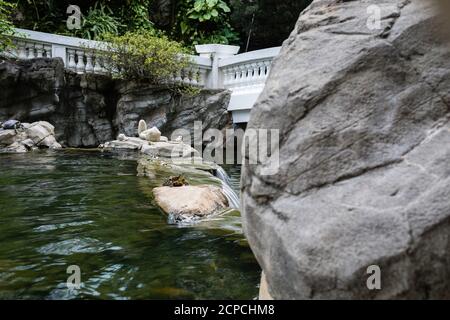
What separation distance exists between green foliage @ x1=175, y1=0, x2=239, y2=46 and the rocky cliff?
4748 millimetres

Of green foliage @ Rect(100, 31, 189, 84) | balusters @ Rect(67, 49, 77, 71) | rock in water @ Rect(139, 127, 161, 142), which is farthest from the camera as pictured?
balusters @ Rect(67, 49, 77, 71)

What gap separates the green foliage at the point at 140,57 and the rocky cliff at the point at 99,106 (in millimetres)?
348

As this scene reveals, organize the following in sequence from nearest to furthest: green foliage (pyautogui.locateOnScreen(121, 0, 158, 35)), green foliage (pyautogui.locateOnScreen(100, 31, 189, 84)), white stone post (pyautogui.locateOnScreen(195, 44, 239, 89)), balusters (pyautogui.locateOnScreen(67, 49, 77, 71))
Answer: green foliage (pyautogui.locateOnScreen(100, 31, 189, 84)), balusters (pyautogui.locateOnScreen(67, 49, 77, 71)), white stone post (pyautogui.locateOnScreen(195, 44, 239, 89)), green foliage (pyautogui.locateOnScreen(121, 0, 158, 35))

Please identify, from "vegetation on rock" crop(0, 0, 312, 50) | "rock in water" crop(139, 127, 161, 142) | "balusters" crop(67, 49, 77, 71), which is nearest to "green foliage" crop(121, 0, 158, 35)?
"vegetation on rock" crop(0, 0, 312, 50)

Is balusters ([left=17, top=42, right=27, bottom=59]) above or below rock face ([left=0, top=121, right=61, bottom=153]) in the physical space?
above

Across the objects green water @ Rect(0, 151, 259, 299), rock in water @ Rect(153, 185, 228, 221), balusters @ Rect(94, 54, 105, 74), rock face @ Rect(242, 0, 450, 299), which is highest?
balusters @ Rect(94, 54, 105, 74)

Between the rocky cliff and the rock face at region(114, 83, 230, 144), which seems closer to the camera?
the rocky cliff

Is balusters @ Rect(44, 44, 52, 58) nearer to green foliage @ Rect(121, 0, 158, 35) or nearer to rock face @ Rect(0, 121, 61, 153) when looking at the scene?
rock face @ Rect(0, 121, 61, 153)

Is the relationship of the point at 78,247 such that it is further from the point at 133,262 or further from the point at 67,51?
the point at 67,51

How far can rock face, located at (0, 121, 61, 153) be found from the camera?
10602mm

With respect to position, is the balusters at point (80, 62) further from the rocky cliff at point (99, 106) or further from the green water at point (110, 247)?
the green water at point (110, 247)

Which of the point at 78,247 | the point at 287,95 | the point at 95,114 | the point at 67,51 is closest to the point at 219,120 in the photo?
the point at 95,114

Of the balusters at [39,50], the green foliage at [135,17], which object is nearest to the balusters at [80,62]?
the balusters at [39,50]

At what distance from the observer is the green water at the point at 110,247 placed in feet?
10.7
